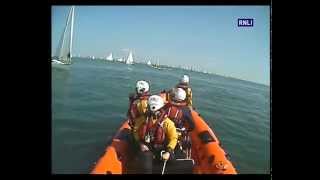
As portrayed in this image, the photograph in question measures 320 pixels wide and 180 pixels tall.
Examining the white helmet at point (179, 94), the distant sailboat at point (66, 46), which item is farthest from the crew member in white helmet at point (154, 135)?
the distant sailboat at point (66, 46)

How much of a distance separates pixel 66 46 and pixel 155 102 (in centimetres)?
72

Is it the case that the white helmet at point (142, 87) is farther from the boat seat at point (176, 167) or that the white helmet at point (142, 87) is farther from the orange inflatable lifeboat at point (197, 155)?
the boat seat at point (176, 167)

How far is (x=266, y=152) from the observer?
9.83 ft

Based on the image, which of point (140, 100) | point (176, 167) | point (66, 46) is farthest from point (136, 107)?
point (66, 46)

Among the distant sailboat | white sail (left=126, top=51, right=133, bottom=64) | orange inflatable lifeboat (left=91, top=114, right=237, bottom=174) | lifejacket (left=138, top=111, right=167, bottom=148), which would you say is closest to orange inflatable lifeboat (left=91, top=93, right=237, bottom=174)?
orange inflatable lifeboat (left=91, top=114, right=237, bottom=174)

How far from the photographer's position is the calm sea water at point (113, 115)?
2.97 m

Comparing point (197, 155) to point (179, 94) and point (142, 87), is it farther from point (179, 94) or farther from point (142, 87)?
point (142, 87)

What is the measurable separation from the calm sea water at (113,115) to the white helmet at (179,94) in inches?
2.4

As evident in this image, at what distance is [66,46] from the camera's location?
300cm

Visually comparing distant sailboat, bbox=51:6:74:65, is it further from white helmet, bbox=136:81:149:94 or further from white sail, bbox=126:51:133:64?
white helmet, bbox=136:81:149:94
